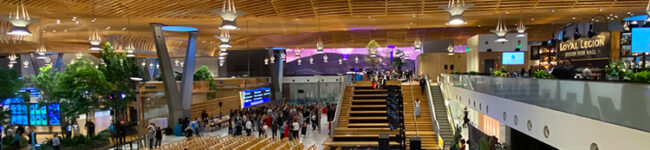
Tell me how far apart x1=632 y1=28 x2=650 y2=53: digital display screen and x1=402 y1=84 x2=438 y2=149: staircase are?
6681 mm

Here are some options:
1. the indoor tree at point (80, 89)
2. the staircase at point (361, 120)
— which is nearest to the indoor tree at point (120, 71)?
the indoor tree at point (80, 89)

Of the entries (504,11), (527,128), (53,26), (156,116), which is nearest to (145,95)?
(156,116)

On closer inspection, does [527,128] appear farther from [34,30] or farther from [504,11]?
[34,30]

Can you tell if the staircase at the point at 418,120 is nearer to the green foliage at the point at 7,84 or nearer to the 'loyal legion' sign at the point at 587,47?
the 'loyal legion' sign at the point at 587,47

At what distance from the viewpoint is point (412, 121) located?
59.0ft

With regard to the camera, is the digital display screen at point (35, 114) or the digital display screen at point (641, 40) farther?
the digital display screen at point (35, 114)

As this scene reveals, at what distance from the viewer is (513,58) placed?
20.6 m

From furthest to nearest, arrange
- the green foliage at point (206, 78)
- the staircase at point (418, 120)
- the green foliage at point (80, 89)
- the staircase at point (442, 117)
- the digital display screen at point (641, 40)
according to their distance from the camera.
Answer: the green foliage at point (206, 78)
the staircase at point (442, 117)
the green foliage at point (80, 89)
the staircase at point (418, 120)
the digital display screen at point (641, 40)

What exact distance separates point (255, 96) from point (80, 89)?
1466cm

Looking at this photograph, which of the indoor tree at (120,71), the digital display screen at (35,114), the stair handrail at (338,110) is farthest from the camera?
the indoor tree at (120,71)

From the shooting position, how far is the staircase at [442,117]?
58.3 ft

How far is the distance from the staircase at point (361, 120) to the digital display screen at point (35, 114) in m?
11.2

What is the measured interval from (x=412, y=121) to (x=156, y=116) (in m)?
12.1

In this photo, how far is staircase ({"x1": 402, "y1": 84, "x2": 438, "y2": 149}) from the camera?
53.6 ft
